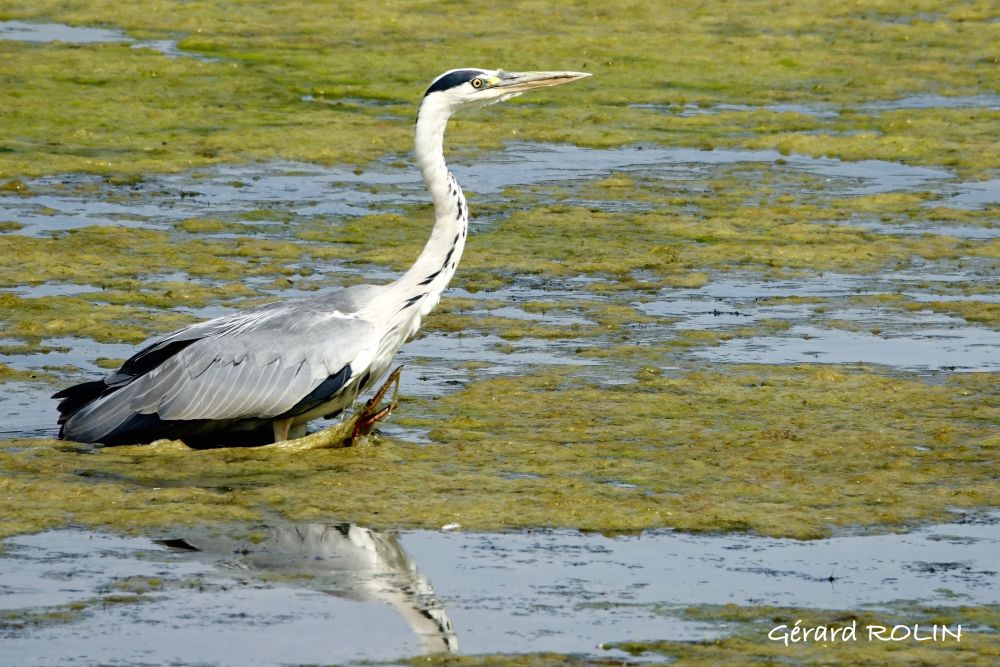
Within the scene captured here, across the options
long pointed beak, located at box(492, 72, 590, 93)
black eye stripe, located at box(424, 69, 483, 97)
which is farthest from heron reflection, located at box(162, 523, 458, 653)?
long pointed beak, located at box(492, 72, 590, 93)

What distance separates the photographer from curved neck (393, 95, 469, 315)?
8398mm

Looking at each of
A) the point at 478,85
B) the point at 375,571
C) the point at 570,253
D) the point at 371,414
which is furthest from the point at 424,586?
the point at 570,253

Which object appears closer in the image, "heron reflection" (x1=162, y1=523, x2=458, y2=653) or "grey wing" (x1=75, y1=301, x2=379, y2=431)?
"heron reflection" (x1=162, y1=523, x2=458, y2=653)

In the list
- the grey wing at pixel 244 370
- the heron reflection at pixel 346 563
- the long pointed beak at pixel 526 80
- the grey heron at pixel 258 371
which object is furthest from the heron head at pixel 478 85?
the heron reflection at pixel 346 563

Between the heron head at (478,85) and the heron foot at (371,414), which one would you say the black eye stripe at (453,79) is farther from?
the heron foot at (371,414)

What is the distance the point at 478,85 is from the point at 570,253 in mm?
3103

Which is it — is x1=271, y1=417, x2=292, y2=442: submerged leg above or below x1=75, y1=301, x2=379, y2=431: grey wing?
below

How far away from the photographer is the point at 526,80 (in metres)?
9.30

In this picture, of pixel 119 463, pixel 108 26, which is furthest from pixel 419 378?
pixel 108 26

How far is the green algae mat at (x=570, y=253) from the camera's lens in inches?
296

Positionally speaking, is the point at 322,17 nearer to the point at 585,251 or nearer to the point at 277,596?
the point at 585,251

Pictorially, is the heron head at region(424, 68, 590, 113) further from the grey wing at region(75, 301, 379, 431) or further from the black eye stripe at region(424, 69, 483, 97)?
the grey wing at region(75, 301, 379, 431)

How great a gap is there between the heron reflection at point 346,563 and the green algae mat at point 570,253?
189 mm

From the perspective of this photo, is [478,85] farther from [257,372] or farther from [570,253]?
[570,253]
